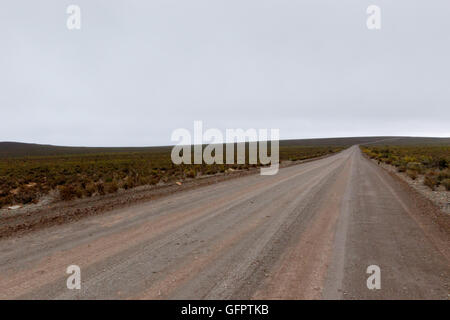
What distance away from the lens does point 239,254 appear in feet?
14.4

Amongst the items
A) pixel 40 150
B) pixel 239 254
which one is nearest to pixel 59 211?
pixel 239 254

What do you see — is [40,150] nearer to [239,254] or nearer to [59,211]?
[59,211]

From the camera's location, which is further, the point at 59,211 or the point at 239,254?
the point at 59,211

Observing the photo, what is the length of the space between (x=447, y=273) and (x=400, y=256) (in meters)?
0.66

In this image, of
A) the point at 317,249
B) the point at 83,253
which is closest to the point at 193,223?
the point at 83,253

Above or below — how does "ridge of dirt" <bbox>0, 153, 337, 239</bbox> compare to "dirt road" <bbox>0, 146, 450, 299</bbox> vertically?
below

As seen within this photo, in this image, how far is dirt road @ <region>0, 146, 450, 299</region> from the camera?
326cm

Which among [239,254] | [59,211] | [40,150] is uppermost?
[40,150]

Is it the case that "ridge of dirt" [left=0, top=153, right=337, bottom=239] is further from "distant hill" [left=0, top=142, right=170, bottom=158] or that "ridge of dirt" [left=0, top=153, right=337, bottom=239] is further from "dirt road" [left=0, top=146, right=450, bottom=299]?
"distant hill" [left=0, top=142, right=170, bottom=158]

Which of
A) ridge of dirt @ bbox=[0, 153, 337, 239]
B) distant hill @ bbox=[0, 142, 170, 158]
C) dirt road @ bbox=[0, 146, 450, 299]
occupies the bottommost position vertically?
ridge of dirt @ bbox=[0, 153, 337, 239]

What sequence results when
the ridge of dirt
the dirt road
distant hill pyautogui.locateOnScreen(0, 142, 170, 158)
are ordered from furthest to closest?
distant hill pyautogui.locateOnScreen(0, 142, 170, 158) < the ridge of dirt < the dirt road

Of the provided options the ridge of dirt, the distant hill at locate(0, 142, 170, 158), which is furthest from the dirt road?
the distant hill at locate(0, 142, 170, 158)
